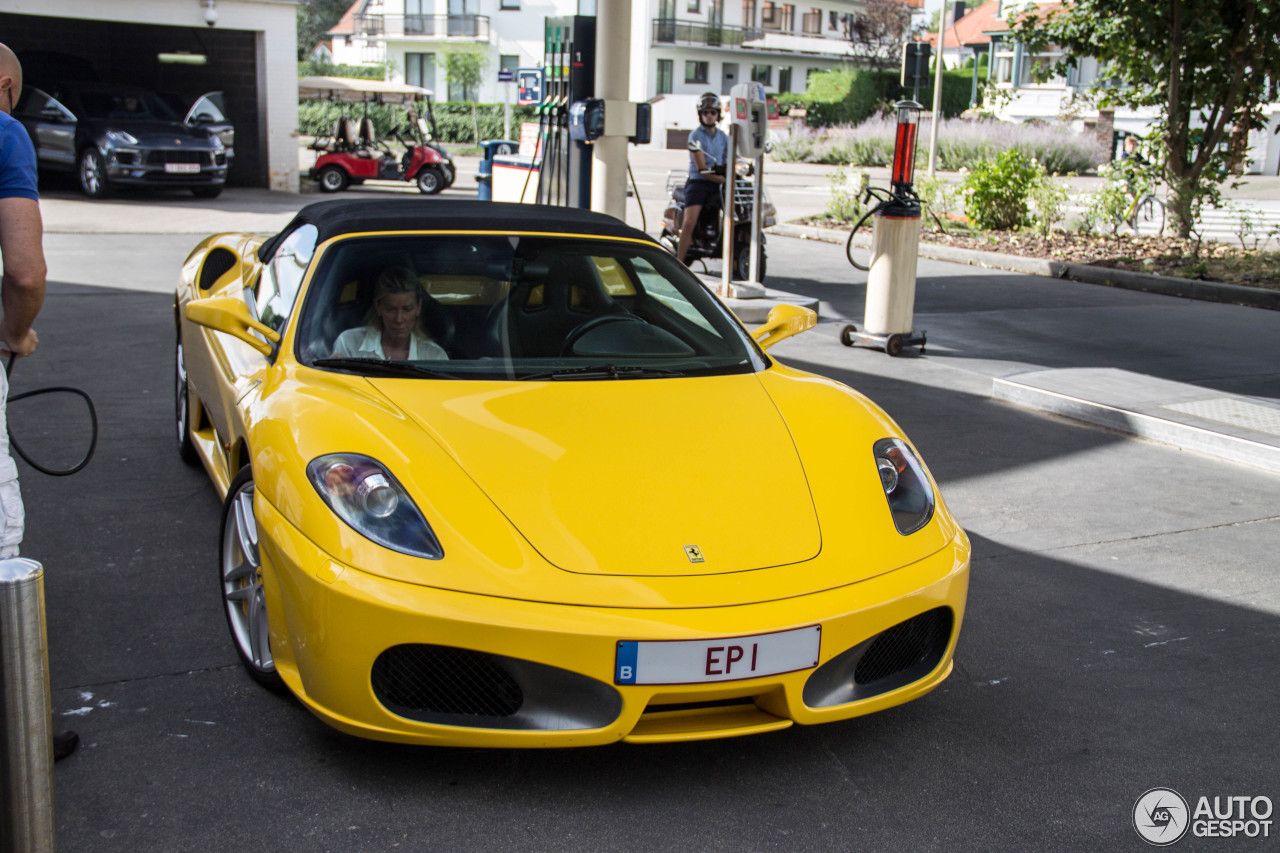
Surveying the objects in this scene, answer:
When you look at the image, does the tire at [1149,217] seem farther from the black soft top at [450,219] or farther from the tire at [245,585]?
the tire at [245,585]

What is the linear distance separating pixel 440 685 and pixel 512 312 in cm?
156

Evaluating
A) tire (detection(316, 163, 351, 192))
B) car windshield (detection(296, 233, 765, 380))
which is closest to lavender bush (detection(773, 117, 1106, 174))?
tire (detection(316, 163, 351, 192))

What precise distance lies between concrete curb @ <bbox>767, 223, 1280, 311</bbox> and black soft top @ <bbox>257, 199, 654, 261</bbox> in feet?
30.8

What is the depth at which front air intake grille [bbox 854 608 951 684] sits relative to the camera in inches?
114

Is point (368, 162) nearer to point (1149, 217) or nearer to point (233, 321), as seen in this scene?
point (1149, 217)

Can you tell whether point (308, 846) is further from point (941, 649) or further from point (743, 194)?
point (743, 194)

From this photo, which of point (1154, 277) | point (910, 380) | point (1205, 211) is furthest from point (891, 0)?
point (910, 380)

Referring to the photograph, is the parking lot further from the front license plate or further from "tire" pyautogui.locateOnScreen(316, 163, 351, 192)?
"tire" pyautogui.locateOnScreen(316, 163, 351, 192)

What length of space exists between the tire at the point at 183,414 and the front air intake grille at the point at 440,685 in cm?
281

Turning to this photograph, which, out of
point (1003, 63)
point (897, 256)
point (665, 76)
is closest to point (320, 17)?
Answer: point (665, 76)

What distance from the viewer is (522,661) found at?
2.57m

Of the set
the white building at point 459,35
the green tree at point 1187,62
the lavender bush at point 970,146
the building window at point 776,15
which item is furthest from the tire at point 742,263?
the building window at point 776,15

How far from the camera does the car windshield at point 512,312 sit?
141 inches

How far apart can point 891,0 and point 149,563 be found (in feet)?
182
